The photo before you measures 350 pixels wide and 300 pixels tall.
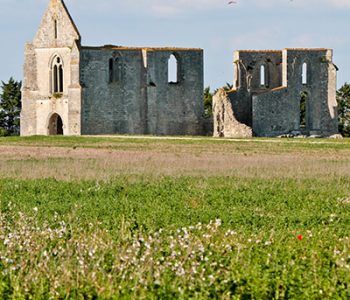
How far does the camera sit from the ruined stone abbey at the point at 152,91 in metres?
67.0

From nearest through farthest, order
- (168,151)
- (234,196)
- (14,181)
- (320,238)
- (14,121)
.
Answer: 1. (320,238)
2. (234,196)
3. (14,181)
4. (168,151)
5. (14,121)

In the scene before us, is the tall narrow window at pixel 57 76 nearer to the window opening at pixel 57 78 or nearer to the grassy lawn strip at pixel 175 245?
the window opening at pixel 57 78

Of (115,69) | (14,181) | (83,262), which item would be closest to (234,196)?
(14,181)

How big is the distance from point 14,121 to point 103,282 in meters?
78.2

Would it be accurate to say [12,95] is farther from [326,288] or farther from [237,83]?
[326,288]

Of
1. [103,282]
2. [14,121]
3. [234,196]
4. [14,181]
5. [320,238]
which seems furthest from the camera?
[14,121]

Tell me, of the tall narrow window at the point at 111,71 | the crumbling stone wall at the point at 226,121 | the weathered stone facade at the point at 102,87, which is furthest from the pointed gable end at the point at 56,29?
the crumbling stone wall at the point at 226,121

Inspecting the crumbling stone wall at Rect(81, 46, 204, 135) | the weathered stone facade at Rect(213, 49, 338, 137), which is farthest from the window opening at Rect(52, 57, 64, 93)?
the weathered stone facade at Rect(213, 49, 338, 137)

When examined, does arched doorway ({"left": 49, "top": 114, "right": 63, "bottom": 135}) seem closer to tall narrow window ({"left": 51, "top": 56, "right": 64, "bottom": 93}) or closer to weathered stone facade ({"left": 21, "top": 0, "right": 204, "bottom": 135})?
weathered stone facade ({"left": 21, "top": 0, "right": 204, "bottom": 135})

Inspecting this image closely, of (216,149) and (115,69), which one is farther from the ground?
(115,69)

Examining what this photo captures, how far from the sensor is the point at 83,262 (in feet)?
48.2

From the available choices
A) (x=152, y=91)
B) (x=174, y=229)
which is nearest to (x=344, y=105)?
(x=152, y=91)

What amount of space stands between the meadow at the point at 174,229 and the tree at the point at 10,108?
174 feet

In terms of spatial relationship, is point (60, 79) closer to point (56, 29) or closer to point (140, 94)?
point (56, 29)
